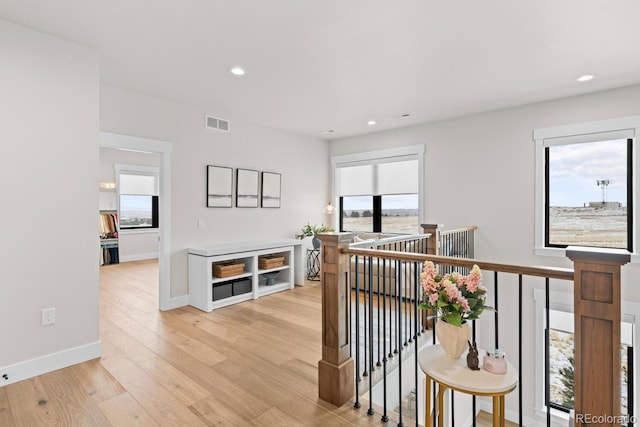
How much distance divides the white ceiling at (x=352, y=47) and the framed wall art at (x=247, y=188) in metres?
1.18

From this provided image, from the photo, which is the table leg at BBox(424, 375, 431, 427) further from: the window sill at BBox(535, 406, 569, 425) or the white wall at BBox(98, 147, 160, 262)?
the white wall at BBox(98, 147, 160, 262)

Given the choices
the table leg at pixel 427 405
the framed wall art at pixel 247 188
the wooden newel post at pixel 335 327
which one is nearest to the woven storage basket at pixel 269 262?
the framed wall art at pixel 247 188

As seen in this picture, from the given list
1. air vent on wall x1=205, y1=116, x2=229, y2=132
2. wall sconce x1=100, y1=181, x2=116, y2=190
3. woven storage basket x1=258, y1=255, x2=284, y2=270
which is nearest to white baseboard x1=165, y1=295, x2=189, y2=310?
woven storage basket x1=258, y1=255, x2=284, y2=270

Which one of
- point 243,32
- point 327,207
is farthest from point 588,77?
point 327,207

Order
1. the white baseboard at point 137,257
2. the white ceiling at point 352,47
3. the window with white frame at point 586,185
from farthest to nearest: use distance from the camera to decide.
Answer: the white baseboard at point 137,257 < the window with white frame at point 586,185 < the white ceiling at point 352,47

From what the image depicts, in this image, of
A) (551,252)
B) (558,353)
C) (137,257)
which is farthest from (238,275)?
(137,257)

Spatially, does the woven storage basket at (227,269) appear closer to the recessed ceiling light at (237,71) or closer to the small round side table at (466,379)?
the recessed ceiling light at (237,71)

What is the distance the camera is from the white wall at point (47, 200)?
2396mm

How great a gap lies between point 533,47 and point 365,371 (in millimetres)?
3159

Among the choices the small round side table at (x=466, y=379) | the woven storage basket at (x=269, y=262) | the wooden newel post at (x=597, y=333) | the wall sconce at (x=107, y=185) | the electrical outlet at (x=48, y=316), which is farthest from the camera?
the wall sconce at (x=107, y=185)

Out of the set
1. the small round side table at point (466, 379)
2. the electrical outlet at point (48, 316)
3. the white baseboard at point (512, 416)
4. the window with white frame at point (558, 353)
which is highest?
the small round side table at point (466, 379)

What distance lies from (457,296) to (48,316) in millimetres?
3053

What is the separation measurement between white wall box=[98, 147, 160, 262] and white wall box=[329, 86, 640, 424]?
6.34 metres

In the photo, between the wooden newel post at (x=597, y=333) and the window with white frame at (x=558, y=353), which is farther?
the window with white frame at (x=558, y=353)
